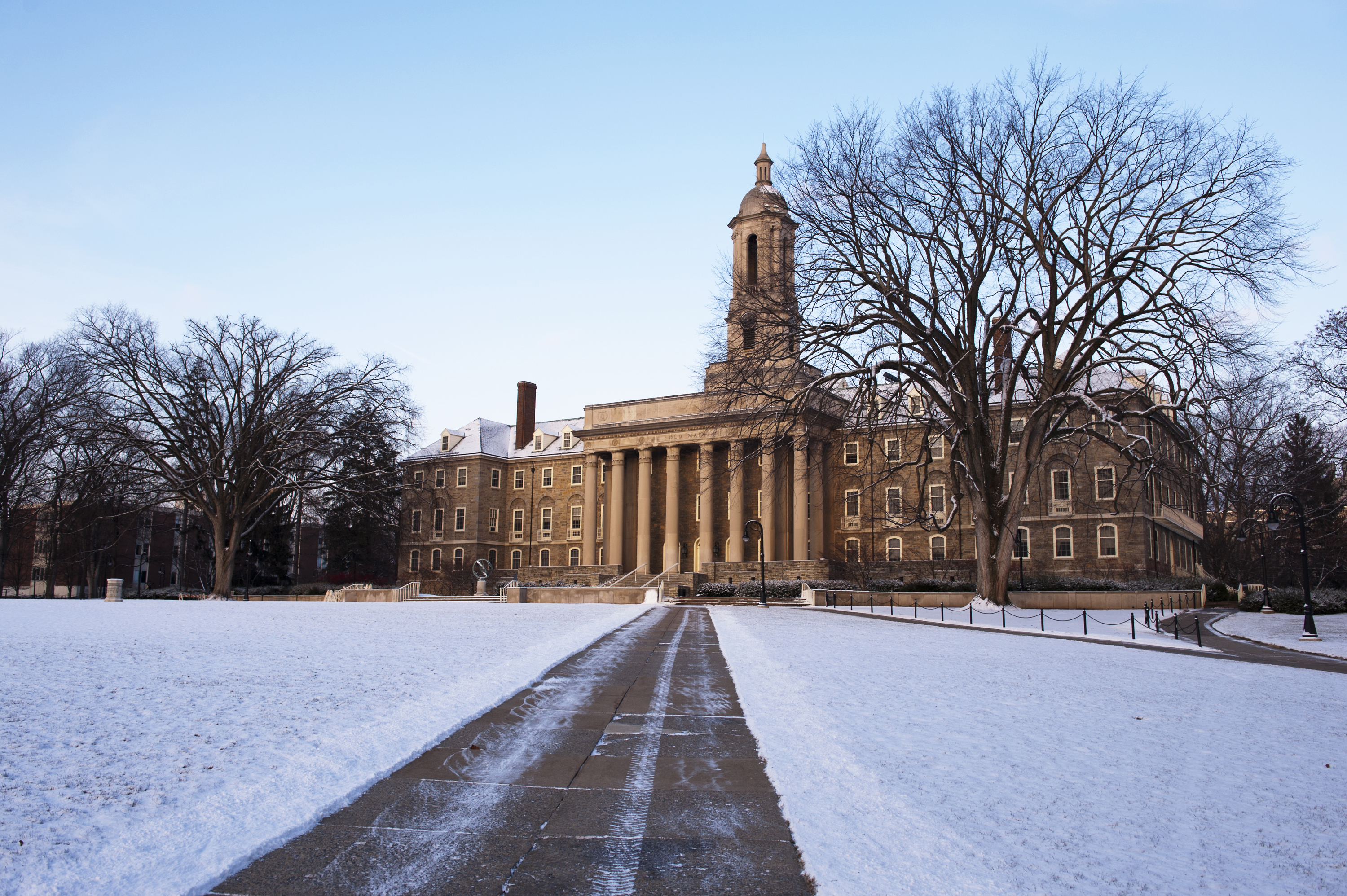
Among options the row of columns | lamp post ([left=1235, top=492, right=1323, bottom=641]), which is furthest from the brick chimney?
lamp post ([left=1235, top=492, right=1323, bottom=641])

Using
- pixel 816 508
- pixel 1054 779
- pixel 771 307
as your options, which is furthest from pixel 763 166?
pixel 1054 779

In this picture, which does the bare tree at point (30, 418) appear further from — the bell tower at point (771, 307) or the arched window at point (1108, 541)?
the arched window at point (1108, 541)

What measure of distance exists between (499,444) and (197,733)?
2865 inches

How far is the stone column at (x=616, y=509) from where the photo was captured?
197 feet

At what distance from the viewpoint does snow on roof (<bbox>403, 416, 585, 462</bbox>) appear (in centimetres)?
7594

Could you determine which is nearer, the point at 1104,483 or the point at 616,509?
the point at 1104,483

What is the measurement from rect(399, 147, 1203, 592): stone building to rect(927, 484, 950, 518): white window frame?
0.10m

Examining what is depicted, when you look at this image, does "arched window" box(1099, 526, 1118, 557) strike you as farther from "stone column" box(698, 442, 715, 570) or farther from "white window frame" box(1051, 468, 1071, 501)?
"stone column" box(698, 442, 715, 570)

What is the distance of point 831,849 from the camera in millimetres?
4844

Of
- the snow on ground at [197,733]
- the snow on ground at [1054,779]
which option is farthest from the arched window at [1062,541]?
the snow on ground at [197,733]

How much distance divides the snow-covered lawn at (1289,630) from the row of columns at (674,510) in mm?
23555

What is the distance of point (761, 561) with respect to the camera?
46875 millimetres

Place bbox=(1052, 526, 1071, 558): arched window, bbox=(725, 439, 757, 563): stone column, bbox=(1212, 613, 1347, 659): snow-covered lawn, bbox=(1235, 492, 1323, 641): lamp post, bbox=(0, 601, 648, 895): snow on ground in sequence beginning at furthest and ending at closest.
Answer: bbox=(1052, 526, 1071, 558): arched window
bbox=(725, 439, 757, 563): stone column
bbox=(1235, 492, 1323, 641): lamp post
bbox=(1212, 613, 1347, 659): snow-covered lawn
bbox=(0, 601, 648, 895): snow on ground

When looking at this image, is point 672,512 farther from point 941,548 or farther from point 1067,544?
point 1067,544
